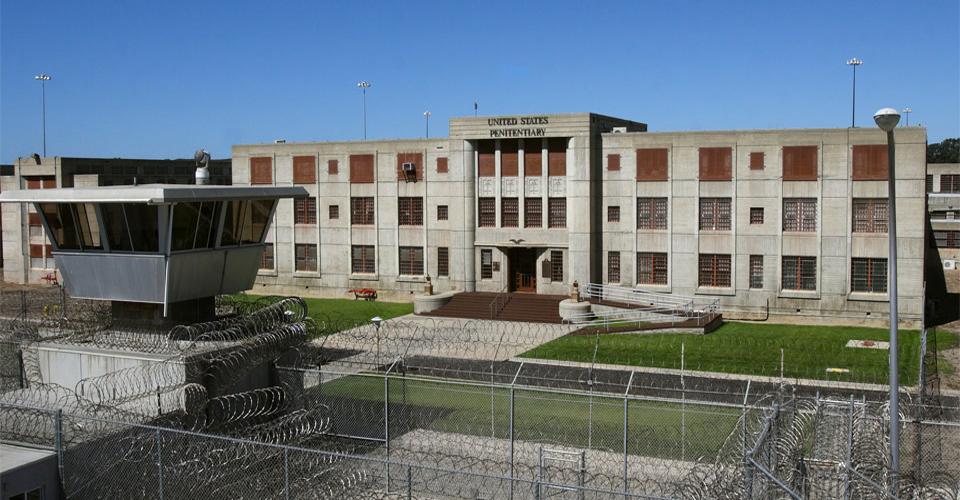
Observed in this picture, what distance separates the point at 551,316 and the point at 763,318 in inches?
397

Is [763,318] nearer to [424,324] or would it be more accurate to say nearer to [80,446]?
[424,324]

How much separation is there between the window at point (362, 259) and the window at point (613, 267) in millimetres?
13610

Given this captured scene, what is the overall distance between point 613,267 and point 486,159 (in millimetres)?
9096

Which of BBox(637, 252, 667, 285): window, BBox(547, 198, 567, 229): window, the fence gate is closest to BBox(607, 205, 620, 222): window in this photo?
BBox(637, 252, 667, 285): window

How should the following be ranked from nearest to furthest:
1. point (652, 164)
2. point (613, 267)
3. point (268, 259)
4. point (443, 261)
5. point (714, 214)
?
1. point (714, 214)
2. point (652, 164)
3. point (613, 267)
4. point (443, 261)
5. point (268, 259)

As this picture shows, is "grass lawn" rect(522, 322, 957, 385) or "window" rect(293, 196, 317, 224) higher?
"window" rect(293, 196, 317, 224)

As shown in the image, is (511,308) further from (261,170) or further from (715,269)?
(261,170)

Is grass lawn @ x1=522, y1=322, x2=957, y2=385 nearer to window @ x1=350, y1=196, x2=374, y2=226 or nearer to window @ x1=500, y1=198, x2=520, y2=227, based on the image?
window @ x1=500, y1=198, x2=520, y2=227

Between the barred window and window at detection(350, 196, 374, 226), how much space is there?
15444 millimetres

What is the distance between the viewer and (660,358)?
3666 centimetres

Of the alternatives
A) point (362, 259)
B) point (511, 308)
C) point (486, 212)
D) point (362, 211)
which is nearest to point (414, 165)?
point (362, 211)

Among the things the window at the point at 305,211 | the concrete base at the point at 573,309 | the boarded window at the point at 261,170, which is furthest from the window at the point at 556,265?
the boarded window at the point at 261,170

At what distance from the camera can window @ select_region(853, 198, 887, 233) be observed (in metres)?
43.8

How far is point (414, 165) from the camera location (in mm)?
52656
